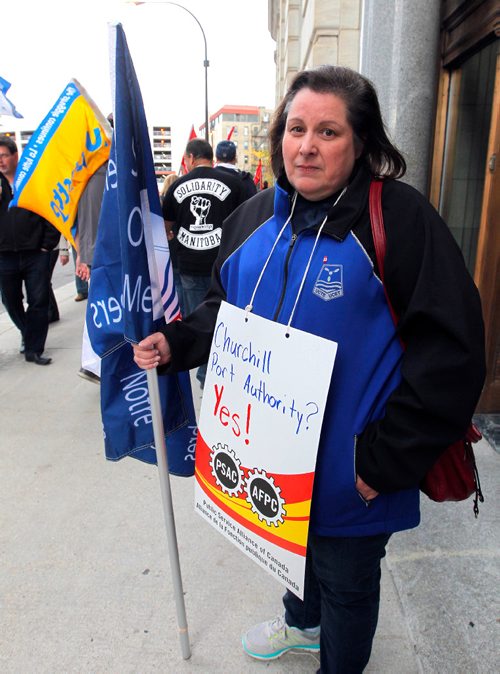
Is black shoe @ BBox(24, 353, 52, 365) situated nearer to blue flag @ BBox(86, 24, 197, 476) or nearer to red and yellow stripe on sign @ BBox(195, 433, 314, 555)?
blue flag @ BBox(86, 24, 197, 476)

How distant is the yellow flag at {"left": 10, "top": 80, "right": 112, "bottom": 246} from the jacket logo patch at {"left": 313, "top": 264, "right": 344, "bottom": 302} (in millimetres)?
2403

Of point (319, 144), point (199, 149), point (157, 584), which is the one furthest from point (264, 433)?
point (199, 149)

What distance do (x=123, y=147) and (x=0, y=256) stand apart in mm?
4083

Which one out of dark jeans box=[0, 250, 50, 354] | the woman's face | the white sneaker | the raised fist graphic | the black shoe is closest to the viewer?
the woman's face

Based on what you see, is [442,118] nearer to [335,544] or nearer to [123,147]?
[123,147]

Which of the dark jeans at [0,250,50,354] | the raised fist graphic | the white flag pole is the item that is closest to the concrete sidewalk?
the white flag pole

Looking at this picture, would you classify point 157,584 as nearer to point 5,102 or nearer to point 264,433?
point 264,433

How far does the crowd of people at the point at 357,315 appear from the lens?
1275mm

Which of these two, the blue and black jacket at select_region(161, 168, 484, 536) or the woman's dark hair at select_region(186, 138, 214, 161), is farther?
the woman's dark hair at select_region(186, 138, 214, 161)

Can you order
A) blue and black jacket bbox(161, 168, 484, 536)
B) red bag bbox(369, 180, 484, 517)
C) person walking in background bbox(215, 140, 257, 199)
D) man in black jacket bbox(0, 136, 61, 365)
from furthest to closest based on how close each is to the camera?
man in black jacket bbox(0, 136, 61, 365) → person walking in background bbox(215, 140, 257, 199) → red bag bbox(369, 180, 484, 517) → blue and black jacket bbox(161, 168, 484, 536)


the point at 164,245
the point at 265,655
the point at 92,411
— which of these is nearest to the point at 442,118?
the point at 164,245

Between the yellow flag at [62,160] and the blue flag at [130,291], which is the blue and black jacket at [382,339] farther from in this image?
the yellow flag at [62,160]

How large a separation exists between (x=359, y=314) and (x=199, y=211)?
2.99 metres

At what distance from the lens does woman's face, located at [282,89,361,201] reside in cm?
137
